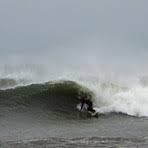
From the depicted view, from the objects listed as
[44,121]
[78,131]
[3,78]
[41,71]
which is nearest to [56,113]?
[44,121]

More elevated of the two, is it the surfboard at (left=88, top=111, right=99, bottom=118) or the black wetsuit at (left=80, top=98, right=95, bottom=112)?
the black wetsuit at (left=80, top=98, right=95, bottom=112)

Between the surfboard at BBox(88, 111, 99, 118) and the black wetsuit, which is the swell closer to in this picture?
the black wetsuit

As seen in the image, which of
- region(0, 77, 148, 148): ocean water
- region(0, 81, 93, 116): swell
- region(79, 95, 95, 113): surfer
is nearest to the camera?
region(0, 77, 148, 148): ocean water

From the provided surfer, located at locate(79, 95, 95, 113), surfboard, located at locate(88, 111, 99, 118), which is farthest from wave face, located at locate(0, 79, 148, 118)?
surfboard, located at locate(88, 111, 99, 118)

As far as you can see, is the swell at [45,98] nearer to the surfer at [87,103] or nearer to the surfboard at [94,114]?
the surfer at [87,103]

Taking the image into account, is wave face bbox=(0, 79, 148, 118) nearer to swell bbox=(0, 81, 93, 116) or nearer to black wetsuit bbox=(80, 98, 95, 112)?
swell bbox=(0, 81, 93, 116)

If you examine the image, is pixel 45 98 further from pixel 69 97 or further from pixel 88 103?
pixel 88 103

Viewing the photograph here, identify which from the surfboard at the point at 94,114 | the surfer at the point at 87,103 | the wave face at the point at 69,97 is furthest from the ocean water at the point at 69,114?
the surfer at the point at 87,103

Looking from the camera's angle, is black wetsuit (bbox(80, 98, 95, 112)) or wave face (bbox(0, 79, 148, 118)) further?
black wetsuit (bbox(80, 98, 95, 112))

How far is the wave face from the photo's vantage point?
24094mm

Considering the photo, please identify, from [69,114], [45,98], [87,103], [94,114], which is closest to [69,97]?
[45,98]

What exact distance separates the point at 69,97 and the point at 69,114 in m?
2.51

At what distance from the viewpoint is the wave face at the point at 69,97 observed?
2409 centimetres

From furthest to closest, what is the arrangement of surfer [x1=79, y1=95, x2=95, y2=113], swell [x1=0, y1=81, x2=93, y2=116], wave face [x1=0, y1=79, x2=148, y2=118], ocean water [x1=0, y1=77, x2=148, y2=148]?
surfer [x1=79, y1=95, x2=95, y2=113] < wave face [x1=0, y1=79, x2=148, y2=118] < swell [x1=0, y1=81, x2=93, y2=116] < ocean water [x1=0, y1=77, x2=148, y2=148]
